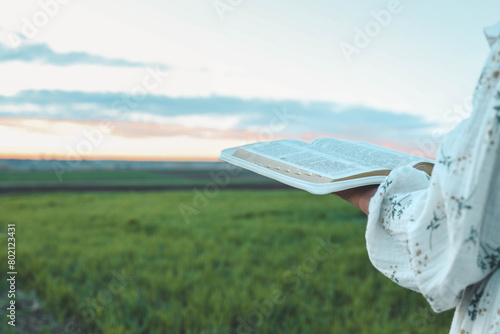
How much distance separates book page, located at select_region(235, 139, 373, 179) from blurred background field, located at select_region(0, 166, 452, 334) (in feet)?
6.17

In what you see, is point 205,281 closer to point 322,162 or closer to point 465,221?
point 322,162

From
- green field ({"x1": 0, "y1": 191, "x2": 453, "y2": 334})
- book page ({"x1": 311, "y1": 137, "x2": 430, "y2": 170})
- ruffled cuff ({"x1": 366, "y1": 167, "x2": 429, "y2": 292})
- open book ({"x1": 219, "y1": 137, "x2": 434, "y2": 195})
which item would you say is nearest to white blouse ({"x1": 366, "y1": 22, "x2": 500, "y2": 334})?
ruffled cuff ({"x1": 366, "y1": 167, "x2": 429, "y2": 292})

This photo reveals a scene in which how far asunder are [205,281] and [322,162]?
2785 mm

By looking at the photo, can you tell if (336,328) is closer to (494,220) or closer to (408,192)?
(408,192)

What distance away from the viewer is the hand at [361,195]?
43.6 inches

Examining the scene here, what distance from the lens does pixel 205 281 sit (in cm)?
368

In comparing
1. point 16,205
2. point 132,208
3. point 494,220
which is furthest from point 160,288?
point 16,205

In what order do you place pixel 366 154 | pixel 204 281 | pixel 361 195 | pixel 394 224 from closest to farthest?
pixel 394 224 → pixel 361 195 → pixel 366 154 → pixel 204 281

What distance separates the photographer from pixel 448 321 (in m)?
3.23

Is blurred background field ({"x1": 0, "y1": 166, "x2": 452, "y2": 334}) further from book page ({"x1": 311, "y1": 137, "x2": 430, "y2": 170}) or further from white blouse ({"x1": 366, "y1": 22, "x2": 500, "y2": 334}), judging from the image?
white blouse ({"x1": 366, "y1": 22, "x2": 500, "y2": 334})

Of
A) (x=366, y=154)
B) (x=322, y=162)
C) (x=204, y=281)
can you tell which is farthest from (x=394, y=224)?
(x=204, y=281)

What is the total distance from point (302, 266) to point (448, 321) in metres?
1.31

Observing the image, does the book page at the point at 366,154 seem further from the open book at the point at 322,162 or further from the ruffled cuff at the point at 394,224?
the ruffled cuff at the point at 394,224

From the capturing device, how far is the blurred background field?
3002 mm
